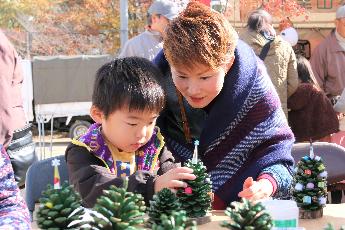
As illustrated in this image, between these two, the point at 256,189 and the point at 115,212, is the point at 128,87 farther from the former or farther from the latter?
the point at 115,212

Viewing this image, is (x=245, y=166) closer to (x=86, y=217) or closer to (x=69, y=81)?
(x=86, y=217)

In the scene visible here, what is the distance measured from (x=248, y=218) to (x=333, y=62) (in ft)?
16.0

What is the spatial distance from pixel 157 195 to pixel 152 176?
32 cm

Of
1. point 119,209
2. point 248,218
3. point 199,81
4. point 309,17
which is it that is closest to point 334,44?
point 199,81

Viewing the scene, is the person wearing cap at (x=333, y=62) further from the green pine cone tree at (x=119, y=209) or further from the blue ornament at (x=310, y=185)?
the green pine cone tree at (x=119, y=209)

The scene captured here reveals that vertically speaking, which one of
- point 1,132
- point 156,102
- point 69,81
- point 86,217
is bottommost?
point 69,81

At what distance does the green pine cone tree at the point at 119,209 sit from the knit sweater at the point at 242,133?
113 cm

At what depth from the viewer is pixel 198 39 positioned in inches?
85.4

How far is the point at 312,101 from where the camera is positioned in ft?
16.0

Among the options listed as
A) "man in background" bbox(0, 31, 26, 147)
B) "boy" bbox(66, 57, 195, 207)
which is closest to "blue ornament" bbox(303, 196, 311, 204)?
"boy" bbox(66, 57, 195, 207)

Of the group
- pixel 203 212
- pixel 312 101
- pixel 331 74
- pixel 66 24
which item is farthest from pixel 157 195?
pixel 66 24

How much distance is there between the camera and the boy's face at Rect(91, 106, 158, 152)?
7.09 ft

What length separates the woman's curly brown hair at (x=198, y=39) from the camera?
2166 millimetres

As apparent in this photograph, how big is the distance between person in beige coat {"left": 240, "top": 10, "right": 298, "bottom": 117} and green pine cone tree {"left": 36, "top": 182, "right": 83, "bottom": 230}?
344 cm
